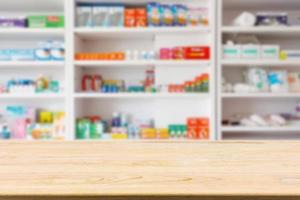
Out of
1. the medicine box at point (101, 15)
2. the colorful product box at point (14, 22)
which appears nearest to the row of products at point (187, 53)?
the medicine box at point (101, 15)

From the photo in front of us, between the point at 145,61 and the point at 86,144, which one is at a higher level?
the point at 145,61

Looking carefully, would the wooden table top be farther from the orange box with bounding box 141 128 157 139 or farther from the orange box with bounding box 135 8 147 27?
the orange box with bounding box 135 8 147 27

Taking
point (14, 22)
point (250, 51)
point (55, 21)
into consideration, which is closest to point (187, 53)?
point (250, 51)

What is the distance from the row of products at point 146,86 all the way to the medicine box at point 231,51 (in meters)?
0.24

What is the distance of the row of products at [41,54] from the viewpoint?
8.50ft

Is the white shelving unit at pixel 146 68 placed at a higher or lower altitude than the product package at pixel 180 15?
→ lower

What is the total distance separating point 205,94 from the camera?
2.55 meters

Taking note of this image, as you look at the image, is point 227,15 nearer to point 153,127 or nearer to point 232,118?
point 232,118

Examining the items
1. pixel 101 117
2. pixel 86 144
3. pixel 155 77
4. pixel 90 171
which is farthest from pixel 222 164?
pixel 101 117

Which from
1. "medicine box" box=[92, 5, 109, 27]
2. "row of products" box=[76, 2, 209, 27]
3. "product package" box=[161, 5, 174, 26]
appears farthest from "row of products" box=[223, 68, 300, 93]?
"medicine box" box=[92, 5, 109, 27]

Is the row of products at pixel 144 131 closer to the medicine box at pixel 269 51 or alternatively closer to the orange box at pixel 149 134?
the orange box at pixel 149 134

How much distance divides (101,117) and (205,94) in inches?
41.9

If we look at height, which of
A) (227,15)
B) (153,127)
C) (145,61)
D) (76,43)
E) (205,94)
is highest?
(227,15)

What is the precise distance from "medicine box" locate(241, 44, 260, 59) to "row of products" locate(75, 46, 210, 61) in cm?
31
